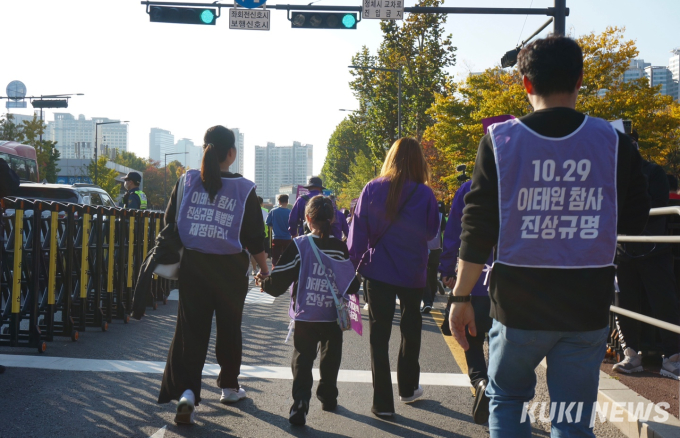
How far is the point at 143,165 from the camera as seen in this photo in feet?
389

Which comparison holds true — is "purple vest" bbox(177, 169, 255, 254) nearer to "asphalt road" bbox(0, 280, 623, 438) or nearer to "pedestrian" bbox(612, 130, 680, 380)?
"asphalt road" bbox(0, 280, 623, 438)

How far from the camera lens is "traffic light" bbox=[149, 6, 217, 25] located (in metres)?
13.4

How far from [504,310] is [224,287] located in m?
2.56

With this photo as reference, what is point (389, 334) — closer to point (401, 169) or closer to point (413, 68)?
point (401, 169)

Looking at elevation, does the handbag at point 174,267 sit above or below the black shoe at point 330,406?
above

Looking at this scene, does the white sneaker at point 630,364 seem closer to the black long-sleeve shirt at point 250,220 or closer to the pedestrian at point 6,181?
the black long-sleeve shirt at point 250,220

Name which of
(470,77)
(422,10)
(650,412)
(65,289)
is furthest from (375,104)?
(650,412)

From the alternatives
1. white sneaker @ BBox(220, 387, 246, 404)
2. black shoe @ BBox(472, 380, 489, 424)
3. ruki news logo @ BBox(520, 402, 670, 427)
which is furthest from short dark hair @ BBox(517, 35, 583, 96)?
white sneaker @ BBox(220, 387, 246, 404)

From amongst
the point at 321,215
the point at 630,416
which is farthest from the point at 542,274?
the point at 321,215

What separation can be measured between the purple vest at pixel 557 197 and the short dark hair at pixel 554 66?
176mm

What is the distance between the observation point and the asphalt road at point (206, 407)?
4.21 meters

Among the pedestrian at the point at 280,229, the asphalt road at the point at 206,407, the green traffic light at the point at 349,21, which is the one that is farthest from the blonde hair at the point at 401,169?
the green traffic light at the point at 349,21

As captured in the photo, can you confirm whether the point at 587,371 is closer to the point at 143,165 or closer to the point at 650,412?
the point at 650,412

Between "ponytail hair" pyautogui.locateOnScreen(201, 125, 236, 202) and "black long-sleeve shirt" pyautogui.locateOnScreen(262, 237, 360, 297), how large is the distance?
699 mm
